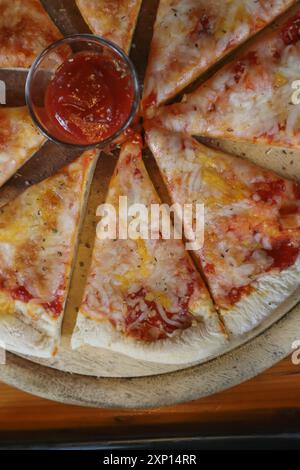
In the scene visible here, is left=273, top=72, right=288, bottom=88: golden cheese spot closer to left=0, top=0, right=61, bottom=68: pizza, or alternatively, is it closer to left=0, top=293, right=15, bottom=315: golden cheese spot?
left=0, top=0, right=61, bottom=68: pizza

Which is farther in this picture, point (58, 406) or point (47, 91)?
point (58, 406)

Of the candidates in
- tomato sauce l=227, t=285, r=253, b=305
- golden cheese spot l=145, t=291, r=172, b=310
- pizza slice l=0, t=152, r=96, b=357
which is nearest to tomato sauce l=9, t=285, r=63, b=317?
pizza slice l=0, t=152, r=96, b=357

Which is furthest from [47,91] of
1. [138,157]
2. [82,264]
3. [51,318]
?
[51,318]

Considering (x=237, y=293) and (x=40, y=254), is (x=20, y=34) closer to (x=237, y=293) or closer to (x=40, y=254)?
(x=40, y=254)

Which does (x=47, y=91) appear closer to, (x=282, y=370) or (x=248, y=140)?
(x=248, y=140)

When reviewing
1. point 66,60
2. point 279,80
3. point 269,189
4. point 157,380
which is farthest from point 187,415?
point 66,60
